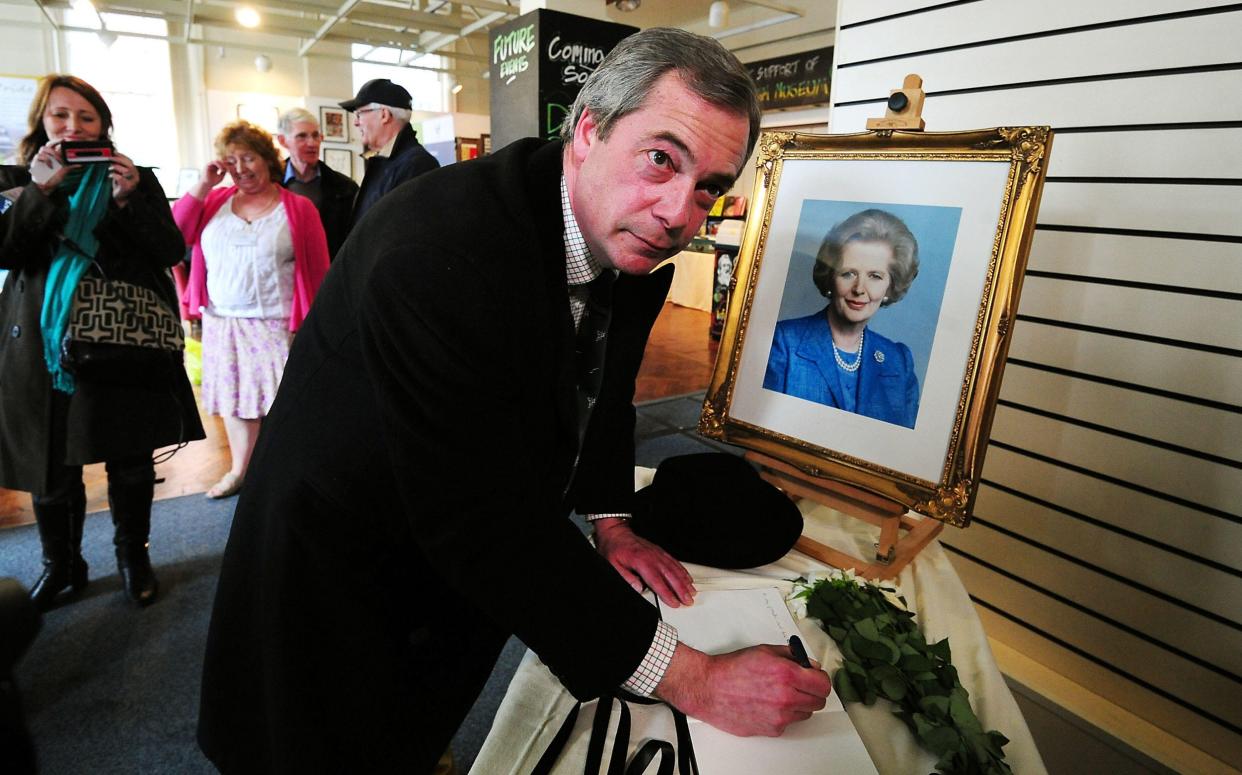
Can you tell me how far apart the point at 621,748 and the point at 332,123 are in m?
12.0

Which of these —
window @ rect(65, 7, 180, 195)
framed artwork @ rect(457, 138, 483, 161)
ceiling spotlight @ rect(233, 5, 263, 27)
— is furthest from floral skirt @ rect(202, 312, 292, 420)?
window @ rect(65, 7, 180, 195)

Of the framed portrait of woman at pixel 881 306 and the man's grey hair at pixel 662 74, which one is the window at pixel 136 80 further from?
the man's grey hair at pixel 662 74

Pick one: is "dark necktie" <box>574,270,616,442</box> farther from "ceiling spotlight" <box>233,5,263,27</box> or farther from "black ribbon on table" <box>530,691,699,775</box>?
"ceiling spotlight" <box>233,5,263,27</box>

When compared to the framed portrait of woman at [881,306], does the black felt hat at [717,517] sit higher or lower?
lower

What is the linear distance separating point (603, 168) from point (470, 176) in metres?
0.17

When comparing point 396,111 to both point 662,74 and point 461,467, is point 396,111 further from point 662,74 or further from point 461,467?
point 461,467

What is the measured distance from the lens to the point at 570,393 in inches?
32.6

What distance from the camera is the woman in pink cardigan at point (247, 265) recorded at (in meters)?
2.57

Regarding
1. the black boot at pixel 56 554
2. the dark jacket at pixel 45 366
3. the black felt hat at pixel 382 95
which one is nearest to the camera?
the dark jacket at pixel 45 366

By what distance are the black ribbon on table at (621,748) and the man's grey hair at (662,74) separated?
0.71 meters

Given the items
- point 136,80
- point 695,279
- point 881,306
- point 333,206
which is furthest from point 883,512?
point 136,80

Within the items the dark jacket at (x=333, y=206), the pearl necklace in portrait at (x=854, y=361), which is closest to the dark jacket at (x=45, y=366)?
the dark jacket at (x=333, y=206)

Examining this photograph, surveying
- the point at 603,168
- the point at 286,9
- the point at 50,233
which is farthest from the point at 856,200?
the point at 286,9

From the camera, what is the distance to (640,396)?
4.56 metres
